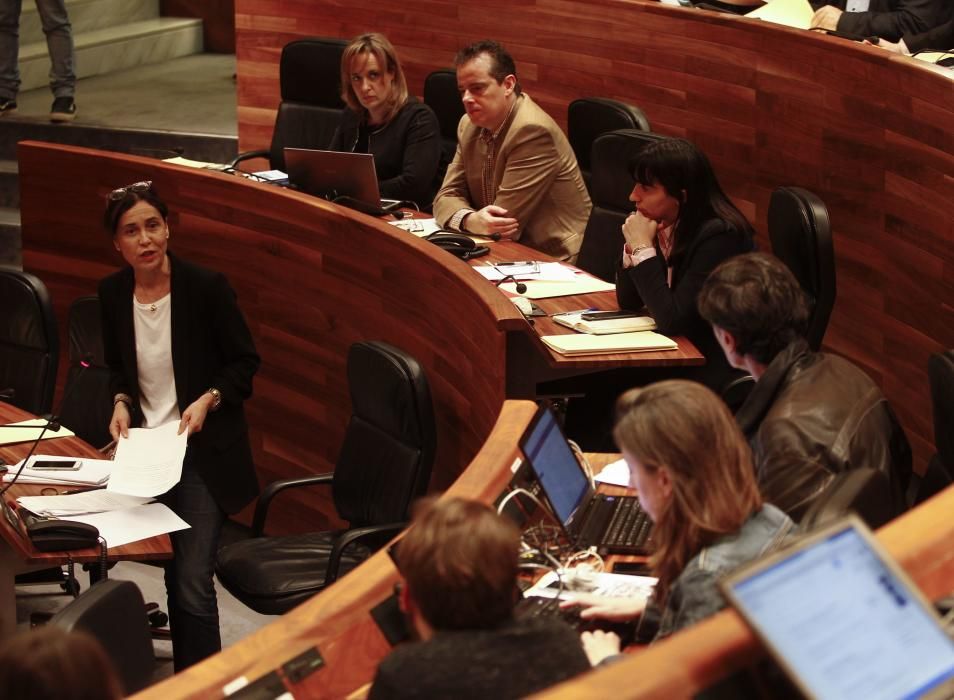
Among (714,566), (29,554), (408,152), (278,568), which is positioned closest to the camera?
(714,566)

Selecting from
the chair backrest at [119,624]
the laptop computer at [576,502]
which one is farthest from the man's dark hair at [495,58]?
the chair backrest at [119,624]

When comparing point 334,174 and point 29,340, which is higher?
point 334,174

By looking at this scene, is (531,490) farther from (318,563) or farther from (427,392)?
(318,563)

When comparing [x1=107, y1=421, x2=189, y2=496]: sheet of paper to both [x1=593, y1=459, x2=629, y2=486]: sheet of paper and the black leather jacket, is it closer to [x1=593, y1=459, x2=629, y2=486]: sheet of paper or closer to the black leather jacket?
[x1=593, y1=459, x2=629, y2=486]: sheet of paper

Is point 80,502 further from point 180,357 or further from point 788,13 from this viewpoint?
point 788,13

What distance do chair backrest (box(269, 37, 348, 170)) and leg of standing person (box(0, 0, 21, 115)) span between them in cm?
181

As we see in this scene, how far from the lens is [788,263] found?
13.4 feet

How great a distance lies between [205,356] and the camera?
13.6 feet

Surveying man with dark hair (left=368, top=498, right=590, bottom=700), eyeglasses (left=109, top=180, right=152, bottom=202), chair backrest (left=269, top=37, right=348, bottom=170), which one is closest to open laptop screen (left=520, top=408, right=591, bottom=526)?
man with dark hair (left=368, top=498, right=590, bottom=700)

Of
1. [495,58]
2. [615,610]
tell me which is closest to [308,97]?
[495,58]

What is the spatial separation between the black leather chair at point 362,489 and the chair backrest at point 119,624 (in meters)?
0.92

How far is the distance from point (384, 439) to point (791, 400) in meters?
1.42

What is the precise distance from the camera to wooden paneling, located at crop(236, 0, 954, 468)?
456cm

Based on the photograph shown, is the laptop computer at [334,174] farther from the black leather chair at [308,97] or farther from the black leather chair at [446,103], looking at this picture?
the black leather chair at [308,97]
